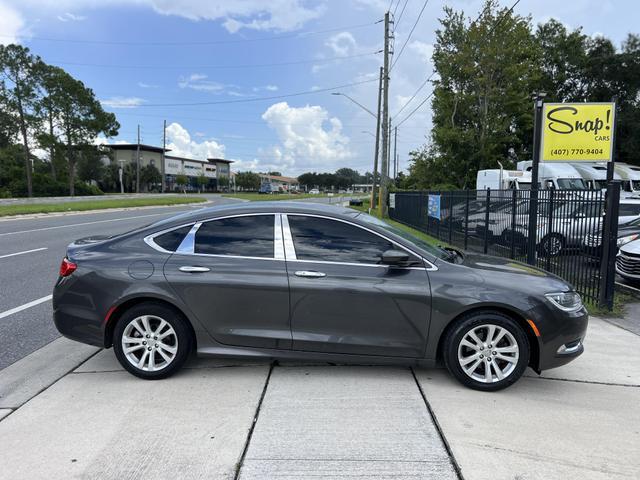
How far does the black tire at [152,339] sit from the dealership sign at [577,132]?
7.07m

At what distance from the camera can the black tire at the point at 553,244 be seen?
7.63 meters

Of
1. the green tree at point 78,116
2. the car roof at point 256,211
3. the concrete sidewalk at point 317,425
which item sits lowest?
the concrete sidewalk at point 317,425

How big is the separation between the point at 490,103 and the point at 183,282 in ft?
111

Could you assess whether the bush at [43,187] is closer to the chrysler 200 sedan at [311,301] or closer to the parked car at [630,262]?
the chrysler 200 sedan at [311,301]

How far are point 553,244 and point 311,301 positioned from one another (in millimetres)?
5704

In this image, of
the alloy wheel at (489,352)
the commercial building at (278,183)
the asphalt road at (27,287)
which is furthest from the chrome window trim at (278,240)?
the commercial building at (278,183)

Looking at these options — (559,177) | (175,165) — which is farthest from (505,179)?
(175,165)

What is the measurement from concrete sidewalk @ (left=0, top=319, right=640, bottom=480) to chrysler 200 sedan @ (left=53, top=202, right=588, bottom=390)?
26cm

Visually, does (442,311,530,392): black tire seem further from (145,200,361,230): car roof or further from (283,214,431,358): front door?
(145,200,361,230): car roof

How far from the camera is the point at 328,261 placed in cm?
385

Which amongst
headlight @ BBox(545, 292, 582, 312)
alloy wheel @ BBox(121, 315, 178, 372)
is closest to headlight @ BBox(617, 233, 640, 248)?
headlight @ BBox(545, 292, 582, 312)

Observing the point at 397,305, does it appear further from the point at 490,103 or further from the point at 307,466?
the point at 490,103

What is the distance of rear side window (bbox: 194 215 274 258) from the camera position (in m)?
3.97

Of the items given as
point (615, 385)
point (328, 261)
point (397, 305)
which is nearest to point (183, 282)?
point (328, 261)
